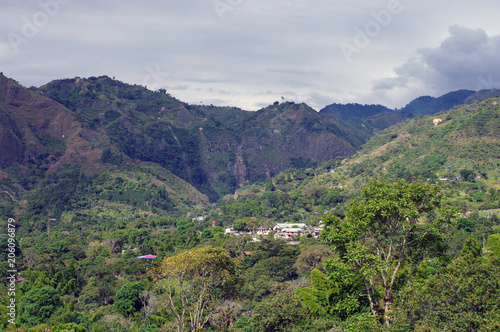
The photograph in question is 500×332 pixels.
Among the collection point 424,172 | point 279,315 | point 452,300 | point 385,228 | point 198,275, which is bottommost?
point 279,315

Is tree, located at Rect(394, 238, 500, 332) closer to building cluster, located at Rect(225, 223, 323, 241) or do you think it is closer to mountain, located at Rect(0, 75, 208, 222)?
building cluster, located at Rect(225, 223, 323, 241)

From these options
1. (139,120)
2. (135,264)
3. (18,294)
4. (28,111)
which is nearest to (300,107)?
(139,120)

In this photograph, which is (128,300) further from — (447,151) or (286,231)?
(447,151)

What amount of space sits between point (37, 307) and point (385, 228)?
2802 centimetres

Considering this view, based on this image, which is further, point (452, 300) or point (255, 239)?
point (255, 239)

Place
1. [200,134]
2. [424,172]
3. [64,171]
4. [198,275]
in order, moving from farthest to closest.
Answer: [200,134]
[64,171]
[424,172]
[198,275]

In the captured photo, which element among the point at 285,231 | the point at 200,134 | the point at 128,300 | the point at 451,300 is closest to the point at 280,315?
the point at 451,300

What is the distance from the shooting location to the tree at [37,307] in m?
33.6

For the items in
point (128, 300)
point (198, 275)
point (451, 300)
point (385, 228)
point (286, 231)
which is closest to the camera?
point (451, 300)

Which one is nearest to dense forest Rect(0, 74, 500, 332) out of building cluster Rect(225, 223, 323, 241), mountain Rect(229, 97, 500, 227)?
mountain Rect(229, 97, 500, 227)

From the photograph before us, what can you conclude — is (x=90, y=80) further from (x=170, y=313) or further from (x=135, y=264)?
(x=170, y=313)

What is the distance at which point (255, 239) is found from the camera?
67375 millimetres

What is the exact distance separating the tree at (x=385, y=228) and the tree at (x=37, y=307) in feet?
86.0

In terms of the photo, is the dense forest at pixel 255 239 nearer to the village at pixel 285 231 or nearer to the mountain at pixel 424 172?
the mountain at pixel 424 172
